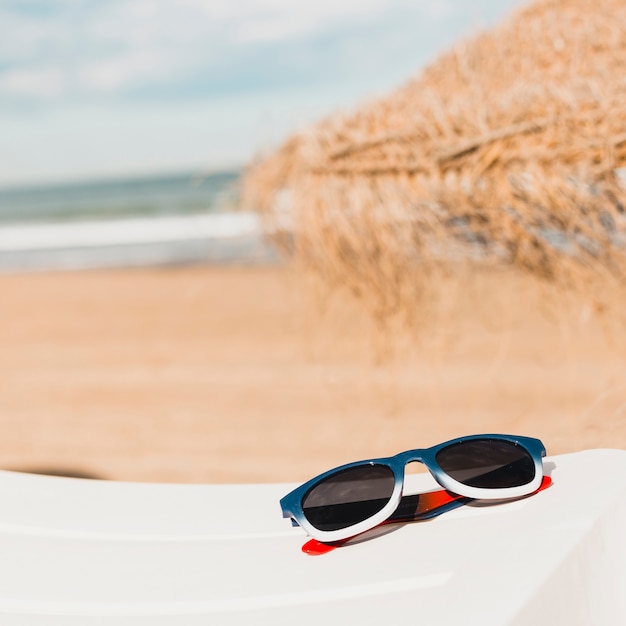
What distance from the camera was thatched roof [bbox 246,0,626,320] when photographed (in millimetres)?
1164

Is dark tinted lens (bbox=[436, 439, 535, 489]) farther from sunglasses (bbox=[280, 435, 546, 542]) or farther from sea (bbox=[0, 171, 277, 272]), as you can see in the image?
sea (bbox=[0, 171, 277, 272])

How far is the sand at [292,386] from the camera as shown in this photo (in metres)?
2.04

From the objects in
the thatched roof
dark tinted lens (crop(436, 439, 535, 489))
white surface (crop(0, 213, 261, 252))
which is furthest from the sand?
white surface (crop(0, 213, 261, 252))

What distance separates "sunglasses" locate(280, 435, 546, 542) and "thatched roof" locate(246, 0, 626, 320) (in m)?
0.62

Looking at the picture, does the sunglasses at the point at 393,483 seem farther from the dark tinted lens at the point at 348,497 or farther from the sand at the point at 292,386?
the sand at the point at 292,386

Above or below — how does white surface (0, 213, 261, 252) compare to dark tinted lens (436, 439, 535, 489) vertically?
above

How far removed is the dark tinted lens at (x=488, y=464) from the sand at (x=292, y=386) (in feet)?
1.12

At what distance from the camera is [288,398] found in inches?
108

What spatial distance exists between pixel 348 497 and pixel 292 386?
2.23 m

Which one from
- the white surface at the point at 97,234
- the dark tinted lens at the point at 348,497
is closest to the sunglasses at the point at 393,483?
the dark tinted lens at the point at 348,497

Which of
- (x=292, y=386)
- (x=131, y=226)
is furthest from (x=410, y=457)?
(x=131, y=226)

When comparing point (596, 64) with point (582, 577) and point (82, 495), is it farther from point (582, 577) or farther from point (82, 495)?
point (82, 495)

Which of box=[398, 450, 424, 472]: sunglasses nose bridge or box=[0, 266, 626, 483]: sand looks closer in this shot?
box=[398, 450, 424, 472]: sunglasses nose bridge

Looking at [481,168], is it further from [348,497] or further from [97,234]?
[97,234]
